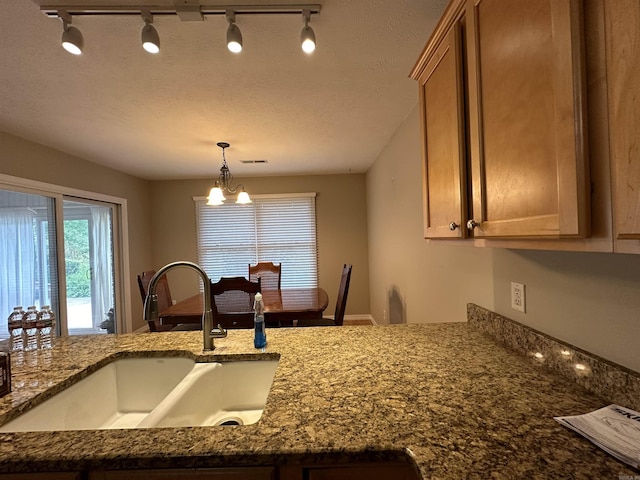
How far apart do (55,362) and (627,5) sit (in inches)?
75.5

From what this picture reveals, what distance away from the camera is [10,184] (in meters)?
2.53

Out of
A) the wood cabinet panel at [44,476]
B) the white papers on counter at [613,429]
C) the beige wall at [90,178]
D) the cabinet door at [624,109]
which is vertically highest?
the beige wall at [90,178]

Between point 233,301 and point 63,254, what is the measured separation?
2175 mm

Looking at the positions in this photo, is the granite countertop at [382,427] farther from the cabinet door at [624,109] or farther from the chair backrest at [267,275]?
the chair backrest at [267,275]

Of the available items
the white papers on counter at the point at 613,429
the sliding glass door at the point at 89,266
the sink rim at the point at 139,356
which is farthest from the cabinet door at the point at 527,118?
the sliding glass door at the point at 89,266

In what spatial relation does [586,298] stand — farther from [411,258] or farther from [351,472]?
[411,258]

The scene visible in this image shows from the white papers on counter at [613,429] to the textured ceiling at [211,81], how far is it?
1567 millimetres

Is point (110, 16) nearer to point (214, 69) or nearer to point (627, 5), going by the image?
point (214, 69)

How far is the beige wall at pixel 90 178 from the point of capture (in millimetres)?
2605

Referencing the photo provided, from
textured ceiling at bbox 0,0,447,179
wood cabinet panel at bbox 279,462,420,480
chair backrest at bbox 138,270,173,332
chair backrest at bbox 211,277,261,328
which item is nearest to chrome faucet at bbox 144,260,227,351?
wood cabinet panel at bbox 279,462,420,480

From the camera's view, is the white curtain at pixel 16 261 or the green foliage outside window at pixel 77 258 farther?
the green foliage outside window at pixel 77 258

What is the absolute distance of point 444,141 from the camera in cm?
109

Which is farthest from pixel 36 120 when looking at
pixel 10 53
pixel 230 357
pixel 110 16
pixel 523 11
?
pixel 523 11

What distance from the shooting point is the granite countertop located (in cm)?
61
